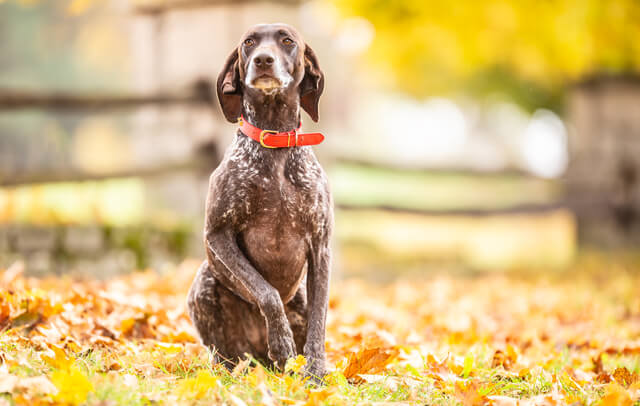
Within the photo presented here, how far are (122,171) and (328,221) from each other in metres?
4.14

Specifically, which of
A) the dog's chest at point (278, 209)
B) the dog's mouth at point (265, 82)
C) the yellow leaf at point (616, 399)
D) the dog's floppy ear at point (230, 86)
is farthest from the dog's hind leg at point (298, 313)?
the yellow leaf at point (616, 399)

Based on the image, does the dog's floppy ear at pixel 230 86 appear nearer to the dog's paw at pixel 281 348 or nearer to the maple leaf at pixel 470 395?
the dog's paw at pixel 281 348

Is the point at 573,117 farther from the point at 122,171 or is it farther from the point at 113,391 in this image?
the point at 113,391

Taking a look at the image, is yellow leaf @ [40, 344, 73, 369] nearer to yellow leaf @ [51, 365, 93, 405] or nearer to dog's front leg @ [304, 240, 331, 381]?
yellow leaf @ [51, 365, 93, 405]

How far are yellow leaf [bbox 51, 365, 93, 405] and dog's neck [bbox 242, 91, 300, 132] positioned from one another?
4.09 feet

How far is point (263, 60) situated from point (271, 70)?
0.05 metres

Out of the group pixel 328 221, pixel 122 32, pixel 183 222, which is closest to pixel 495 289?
pixel 183 222

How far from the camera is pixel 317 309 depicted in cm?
279

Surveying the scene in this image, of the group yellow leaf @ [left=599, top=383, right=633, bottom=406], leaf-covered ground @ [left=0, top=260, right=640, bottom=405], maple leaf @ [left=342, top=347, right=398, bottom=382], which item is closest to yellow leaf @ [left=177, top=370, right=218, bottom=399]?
leaf-covered ground @ [left=0, top=260, right=640, bottom=405]

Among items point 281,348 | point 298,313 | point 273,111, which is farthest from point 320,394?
point 273,111

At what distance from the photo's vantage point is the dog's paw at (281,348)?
2.69 m

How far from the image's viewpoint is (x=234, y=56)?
285cm

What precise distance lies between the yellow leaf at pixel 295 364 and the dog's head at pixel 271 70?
1085 mm

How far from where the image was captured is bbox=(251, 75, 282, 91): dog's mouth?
101 inches
